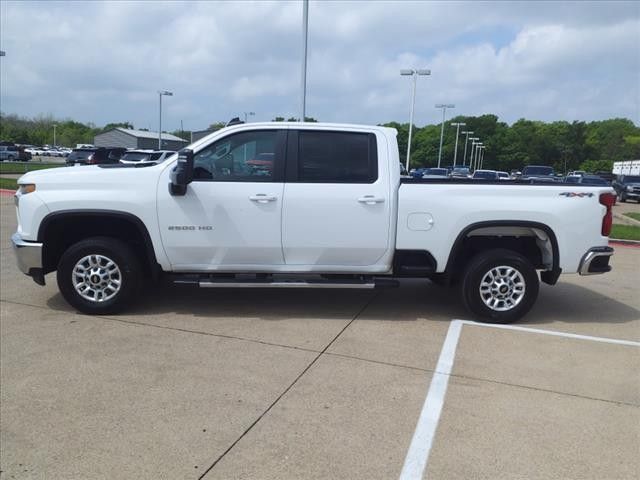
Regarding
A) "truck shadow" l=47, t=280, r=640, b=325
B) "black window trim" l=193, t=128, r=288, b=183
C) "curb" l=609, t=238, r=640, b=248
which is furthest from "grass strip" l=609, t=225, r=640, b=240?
"black window trim" l=193, t=128, r=288, b=183

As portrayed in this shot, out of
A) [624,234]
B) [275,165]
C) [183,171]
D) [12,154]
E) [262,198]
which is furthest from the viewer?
[12,154]

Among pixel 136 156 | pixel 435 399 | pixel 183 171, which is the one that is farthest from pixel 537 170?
pixel 435 399

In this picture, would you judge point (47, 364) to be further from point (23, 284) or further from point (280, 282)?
point (23, 284)

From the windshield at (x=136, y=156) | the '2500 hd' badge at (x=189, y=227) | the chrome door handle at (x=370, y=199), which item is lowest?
the '2500 hd' badge at (x=189, y=227)

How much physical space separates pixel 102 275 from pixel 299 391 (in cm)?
266

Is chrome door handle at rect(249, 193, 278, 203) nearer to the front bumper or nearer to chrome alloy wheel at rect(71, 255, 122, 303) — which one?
chrome alloy wheel at rect(71, 255, 122, 303)

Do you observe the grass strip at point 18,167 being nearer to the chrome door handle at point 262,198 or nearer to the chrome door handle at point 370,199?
the chrome door handle at point 262,198

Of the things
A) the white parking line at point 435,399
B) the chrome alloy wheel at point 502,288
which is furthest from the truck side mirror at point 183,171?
the chrome alloy wheel at point 502,288

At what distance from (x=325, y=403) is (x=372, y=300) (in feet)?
9.33

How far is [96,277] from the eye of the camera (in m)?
5.41

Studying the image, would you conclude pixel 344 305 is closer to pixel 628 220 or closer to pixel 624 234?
pixel 624 234

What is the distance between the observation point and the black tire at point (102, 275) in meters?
5.35

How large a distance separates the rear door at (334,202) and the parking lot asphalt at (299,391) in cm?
75

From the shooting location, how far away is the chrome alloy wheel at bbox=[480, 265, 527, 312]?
5520mm
